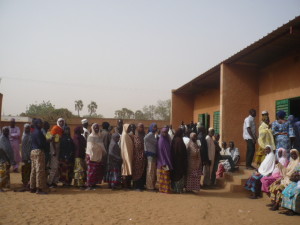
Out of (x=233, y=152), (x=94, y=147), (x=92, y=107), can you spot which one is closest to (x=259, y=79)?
(x=233, y=152)

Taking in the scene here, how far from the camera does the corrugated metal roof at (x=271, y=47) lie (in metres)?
6.75

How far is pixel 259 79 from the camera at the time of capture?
998 centimetres

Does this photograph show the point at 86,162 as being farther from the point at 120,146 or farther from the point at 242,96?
the point at 242,96

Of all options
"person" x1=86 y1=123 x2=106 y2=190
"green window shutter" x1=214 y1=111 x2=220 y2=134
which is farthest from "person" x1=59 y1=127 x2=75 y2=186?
"green window shutter" x1=214 y1=111 x2=220 y2=134

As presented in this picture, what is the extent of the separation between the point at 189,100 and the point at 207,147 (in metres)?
9.28

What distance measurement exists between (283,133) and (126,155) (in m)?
3.76

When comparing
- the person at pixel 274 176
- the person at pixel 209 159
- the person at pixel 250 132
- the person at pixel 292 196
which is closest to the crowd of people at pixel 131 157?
the person at pixel 250 132

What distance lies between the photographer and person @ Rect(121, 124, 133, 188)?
23.3ft

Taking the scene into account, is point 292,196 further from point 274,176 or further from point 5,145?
point 5,145

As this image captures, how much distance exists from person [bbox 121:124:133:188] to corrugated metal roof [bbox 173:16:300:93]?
4.20 meters

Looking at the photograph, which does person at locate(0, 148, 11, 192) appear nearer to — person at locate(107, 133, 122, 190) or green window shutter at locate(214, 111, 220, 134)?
person at locate(107, 133, 122, 190)

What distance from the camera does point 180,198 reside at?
21.2 ft

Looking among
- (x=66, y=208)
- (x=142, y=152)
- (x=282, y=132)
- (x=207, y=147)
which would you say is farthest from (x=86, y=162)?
(x=282, y=132)

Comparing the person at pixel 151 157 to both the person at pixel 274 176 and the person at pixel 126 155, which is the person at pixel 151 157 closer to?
the person at pixel 126 155
